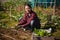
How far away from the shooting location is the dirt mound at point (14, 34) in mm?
8430

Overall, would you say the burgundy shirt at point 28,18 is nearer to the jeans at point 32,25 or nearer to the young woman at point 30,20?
the young woman at point 30,20

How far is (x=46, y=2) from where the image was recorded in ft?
39.4

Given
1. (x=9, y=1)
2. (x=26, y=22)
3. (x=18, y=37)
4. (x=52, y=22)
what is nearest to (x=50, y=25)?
(x=52, y=22)

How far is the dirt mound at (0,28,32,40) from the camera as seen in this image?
332 inches

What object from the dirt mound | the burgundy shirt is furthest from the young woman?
the dirt mound

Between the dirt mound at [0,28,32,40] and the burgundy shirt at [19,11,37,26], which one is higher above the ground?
the burgundy shirt at [19,11,37,26]

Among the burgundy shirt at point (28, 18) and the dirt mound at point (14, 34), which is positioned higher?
the burgundy shirt at point (28, 18)

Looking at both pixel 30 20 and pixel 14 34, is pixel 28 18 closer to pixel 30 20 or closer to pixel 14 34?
pixel 30 20

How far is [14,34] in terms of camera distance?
878 centimetres

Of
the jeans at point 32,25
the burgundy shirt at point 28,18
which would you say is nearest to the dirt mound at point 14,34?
the jeans at point 32,25

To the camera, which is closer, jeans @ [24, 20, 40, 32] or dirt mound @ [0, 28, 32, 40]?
dirt mound @ [0, 28, 32, 40]

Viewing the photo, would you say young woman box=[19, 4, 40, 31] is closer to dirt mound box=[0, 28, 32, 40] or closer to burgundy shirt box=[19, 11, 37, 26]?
burgundy shirt box=[19, 11, 37, 26]

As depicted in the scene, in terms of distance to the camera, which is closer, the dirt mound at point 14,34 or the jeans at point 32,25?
the dirt mound at point 14,34

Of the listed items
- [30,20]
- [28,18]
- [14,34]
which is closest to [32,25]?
[30,20]
